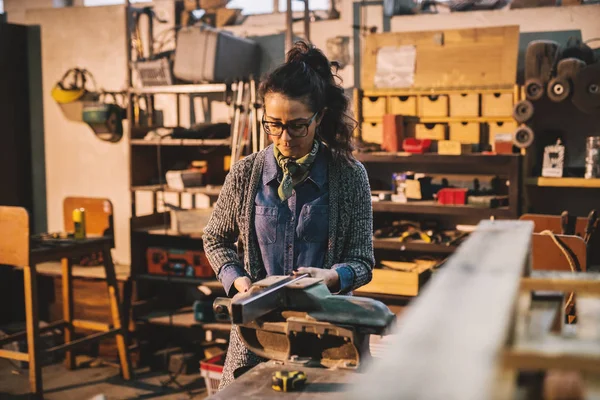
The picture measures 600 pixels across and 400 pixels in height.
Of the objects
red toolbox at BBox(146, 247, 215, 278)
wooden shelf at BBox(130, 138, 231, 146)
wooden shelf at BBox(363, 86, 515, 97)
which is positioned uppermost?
wooden shelf at BBox(363, 86, 515, 97)

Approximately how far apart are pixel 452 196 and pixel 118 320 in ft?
6.94

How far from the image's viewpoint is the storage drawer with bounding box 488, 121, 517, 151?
12.1 ft

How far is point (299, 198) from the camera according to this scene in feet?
6.58

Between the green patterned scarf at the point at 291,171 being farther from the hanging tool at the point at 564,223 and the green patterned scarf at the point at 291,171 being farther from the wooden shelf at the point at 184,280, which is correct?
the wooden shelf at the point at 184,280

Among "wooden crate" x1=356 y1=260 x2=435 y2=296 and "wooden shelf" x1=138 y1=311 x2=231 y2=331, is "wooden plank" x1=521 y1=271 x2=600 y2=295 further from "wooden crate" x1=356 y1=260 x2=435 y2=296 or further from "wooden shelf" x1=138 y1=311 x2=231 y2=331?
"wooden shelf" x1=138 y1=311 x2=231 y2=331

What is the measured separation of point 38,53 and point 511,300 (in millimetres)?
5185

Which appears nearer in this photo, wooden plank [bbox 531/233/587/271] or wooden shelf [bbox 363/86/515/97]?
wooden plank [bbox 531/233/587/271]

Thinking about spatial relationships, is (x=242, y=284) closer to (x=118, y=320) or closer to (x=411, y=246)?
(x=411, y=246)

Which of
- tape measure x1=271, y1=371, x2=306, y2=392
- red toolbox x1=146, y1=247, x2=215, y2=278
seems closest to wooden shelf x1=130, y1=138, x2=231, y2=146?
red toolbox x1=146, y1=247, x2=215, y2=278

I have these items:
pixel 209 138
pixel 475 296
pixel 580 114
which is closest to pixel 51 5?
pixel 209 138

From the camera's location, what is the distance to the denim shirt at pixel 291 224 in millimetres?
1990

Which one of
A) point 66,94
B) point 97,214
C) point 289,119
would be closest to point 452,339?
point 289,119

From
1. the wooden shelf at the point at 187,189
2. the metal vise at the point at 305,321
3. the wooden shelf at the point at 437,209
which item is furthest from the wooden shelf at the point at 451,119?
the metal vise at the point at 305,321

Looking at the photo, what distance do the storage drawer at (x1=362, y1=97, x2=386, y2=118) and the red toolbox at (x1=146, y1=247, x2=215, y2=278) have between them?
4.31ft
